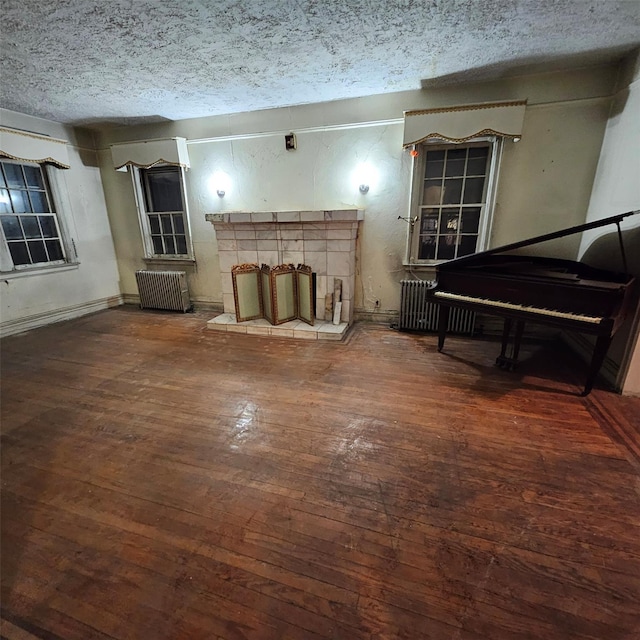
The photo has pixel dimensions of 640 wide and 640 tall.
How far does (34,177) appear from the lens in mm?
4387

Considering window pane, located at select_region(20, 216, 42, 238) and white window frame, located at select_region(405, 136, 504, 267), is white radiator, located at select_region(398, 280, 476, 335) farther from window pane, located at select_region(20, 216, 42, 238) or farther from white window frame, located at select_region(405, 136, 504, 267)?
window pane, located at select_region(20, 216, 42, 238)

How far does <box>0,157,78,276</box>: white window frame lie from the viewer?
4078 millimetres

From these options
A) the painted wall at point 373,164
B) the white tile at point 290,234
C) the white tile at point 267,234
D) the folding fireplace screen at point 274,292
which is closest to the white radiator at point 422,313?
the painted wall at point 373,164

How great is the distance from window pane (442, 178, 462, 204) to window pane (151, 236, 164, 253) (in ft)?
14.5

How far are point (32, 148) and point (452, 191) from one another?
17.8 feet

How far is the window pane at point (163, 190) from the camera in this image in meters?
4.84

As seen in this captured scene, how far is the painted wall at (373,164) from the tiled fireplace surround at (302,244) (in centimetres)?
34

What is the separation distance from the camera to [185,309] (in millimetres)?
5031

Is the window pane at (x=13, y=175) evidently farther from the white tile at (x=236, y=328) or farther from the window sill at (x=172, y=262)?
the white tile at (x=236, y=328)

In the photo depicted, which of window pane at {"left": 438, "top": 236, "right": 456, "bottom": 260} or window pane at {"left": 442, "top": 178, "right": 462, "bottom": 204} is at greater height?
window pane at {"left": 442, "top": 178, "right": 462, "bottom": 204}

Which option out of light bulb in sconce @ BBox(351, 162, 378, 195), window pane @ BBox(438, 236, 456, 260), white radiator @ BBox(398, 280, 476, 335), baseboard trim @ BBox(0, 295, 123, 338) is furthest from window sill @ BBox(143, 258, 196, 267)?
window pane @ BBox(438, 236, 456, 260)

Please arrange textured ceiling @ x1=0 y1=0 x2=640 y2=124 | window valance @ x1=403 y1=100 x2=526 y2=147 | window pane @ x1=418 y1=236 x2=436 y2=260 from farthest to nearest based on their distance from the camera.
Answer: window pane @ x1=418 y1=236 x2=436 y2=260
window valance @ x1=403 y1=100 x2=526 y2=147
textured ceiling @ x1=0 y1=0 x2=640 y2=124

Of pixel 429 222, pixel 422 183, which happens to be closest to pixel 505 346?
pixel 429 222

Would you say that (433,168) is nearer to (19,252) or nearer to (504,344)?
(504,344)
